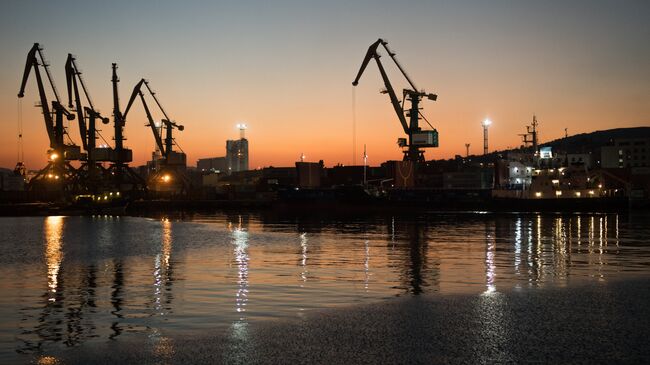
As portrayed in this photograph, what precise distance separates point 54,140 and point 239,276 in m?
111

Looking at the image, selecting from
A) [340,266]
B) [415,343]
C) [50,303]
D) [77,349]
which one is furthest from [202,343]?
[340,266]

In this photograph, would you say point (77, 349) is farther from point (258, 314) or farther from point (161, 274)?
point (161, 274)

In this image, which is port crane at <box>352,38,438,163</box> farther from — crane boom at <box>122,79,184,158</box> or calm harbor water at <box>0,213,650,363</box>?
calm harbor water at <box>0,213,650,363</box>

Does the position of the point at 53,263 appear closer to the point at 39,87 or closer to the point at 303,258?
the point at 303,258

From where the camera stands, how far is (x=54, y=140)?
120125 mm

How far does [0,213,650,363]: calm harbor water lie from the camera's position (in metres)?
14.3

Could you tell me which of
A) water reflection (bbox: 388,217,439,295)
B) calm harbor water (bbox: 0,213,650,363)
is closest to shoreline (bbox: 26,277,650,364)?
calm harbor water (bbox: 0,213,650,363)

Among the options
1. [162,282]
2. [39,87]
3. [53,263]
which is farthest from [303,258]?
[39,87]

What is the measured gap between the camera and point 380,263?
26.3 m

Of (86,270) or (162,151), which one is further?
(162,151)

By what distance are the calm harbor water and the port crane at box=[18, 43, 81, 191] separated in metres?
87.6

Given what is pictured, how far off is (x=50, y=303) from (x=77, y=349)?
6.20 meters

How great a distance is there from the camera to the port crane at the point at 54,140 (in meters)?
116

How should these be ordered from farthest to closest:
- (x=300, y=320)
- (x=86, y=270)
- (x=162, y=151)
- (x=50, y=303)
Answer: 1. (x=162, y=151)
2. (x=86, y=270)
3. (x=50, y=303)
4. (x=300, y=320)
